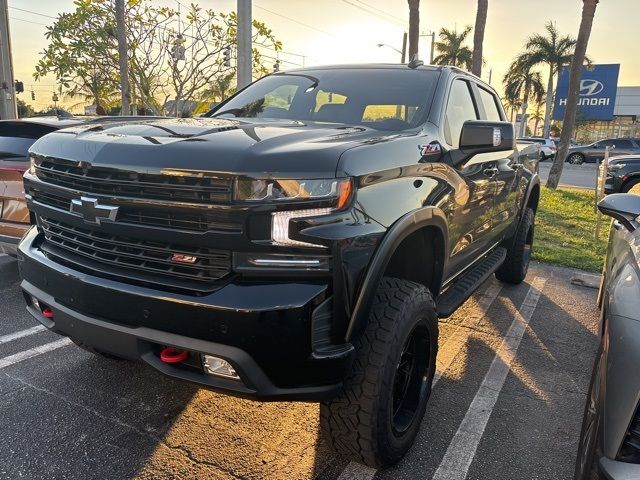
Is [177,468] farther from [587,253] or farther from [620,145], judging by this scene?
[620,145]

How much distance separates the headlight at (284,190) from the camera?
1987 millimetres

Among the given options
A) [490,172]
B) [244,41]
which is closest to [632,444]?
[490,172]

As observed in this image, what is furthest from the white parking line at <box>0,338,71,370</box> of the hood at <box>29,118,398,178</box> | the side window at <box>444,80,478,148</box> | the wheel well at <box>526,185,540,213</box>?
the wheel well at <box>526,185,540,213</box>

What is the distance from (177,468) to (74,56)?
16.3 meters

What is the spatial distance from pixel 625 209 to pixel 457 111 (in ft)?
3.96

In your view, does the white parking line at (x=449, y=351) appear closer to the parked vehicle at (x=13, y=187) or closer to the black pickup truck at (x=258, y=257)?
the black pickup truck at (x=258, y=257)

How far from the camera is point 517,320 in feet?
15.4

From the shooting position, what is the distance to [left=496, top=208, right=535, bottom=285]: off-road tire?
17.8ft

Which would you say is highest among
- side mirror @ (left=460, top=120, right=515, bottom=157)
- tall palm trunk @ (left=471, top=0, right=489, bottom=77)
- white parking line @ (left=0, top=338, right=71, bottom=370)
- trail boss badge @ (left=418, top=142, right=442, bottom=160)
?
tall palm trunk @ (left=471, top=0, right=489, bottom=77)

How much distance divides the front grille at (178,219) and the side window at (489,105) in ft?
9.79

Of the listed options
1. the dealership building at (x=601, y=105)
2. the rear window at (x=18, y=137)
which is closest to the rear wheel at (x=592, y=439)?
the rear window at (x=18, y=137)

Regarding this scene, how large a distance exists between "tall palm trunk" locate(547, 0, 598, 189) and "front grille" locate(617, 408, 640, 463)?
14.7m

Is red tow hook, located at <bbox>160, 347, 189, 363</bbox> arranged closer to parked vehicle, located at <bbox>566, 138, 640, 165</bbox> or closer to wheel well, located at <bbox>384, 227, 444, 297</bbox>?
wheel well, located at <bbox>384, 227, 444, 297</bbox>

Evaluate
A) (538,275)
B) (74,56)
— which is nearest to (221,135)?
(538,275)
